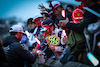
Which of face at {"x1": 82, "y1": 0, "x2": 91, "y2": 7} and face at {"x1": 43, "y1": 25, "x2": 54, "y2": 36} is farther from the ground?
face at {"x1": 82, "y1": 0, "x2": 91, "y2": 7}

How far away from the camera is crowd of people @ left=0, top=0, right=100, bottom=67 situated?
7.34 ft

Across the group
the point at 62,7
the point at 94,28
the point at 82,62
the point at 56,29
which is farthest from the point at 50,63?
the point at 94,28

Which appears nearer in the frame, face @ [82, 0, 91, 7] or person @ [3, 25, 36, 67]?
face @ [82, 0, 91, 7]

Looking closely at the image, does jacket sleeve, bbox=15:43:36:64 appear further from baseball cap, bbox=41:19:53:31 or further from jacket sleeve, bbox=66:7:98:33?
baseball cap, bbox=41:19:53:31

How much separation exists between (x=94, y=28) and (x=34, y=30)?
350 cm

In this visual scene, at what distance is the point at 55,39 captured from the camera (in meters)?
3.86

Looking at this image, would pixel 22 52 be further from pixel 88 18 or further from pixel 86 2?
pixel 86 2

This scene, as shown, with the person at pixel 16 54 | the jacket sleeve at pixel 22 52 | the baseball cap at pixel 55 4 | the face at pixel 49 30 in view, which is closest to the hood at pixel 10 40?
the person at pixel 16 54

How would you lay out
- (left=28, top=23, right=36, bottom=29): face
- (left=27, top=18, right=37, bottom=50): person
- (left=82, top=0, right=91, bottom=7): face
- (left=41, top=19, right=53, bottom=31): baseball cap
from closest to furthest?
(left=82, top=0, right=91, bottom=7): face → (left=41, top=19, right=53, bottom=31): baseball cap → (left=27, top=18, right=37, bottom=50): person → (left=28, top=23, right=36, bottom=29): face

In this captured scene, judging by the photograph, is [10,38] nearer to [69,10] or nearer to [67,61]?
[67,61]

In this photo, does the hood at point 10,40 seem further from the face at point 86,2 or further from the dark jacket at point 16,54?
the face at point 86,2

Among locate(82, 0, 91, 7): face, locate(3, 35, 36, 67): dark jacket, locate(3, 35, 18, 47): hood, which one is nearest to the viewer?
locate(82, 0, 91, 7): face

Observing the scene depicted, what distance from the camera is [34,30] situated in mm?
5160

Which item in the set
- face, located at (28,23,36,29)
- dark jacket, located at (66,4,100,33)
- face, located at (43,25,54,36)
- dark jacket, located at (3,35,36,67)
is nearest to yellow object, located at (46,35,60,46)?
face, located at (43,25,54,36)
